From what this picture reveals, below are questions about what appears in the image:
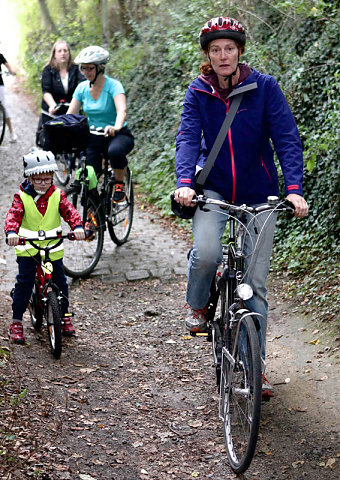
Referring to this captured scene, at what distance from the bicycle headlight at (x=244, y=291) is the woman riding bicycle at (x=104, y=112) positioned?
3.97m

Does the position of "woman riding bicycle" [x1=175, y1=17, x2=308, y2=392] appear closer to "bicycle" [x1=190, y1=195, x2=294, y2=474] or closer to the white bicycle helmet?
"bicycle" [x1=190, y1=195, x2=294, y2=474]

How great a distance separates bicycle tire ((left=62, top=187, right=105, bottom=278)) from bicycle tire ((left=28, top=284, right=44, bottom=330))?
1.46m

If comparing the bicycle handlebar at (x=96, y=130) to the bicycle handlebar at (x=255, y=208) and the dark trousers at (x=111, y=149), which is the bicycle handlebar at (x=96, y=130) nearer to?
the dark trousers at (x=111, y=149)

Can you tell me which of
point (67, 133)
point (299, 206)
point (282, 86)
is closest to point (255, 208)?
point (299, 206)

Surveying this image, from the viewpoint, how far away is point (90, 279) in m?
7.69

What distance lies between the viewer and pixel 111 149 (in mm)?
7441

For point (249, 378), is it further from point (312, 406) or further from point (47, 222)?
point (47, 222)

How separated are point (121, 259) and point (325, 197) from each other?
9.05ft

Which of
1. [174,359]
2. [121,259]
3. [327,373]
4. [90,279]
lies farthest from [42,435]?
[121,259]

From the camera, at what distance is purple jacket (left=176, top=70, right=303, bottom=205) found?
13.3 feet

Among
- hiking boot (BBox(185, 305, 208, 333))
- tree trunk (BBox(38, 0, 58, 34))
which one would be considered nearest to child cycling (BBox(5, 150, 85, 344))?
hiking boot (BBox(185, 305, 208, 333))

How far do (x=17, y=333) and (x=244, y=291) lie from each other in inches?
104

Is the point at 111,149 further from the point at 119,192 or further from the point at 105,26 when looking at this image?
the point at 105,26

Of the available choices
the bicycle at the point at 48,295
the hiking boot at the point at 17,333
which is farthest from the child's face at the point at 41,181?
the hiking boot at the point at 17,333
